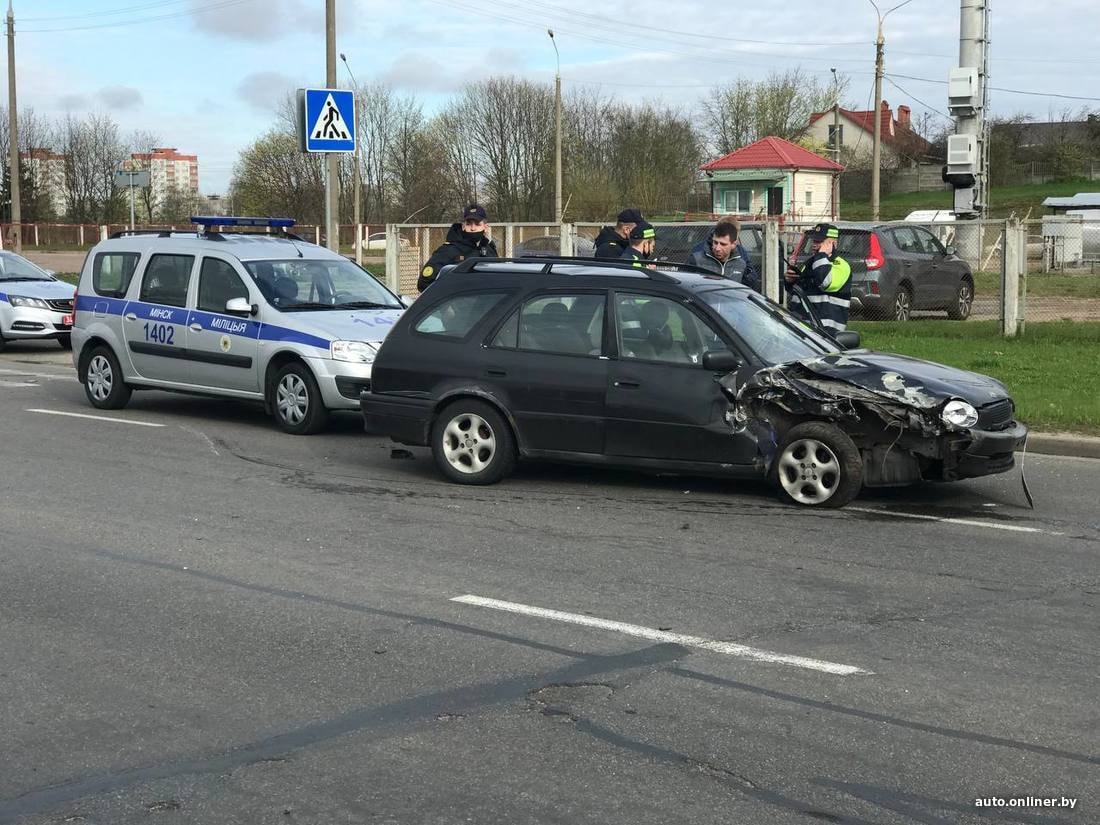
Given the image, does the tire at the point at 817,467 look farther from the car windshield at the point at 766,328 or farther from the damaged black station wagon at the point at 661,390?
the car windshield at the point at 766,328

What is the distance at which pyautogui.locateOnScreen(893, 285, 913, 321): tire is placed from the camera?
2100 cm

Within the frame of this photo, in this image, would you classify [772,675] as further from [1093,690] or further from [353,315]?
[353,315]

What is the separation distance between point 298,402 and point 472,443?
310 centimetres

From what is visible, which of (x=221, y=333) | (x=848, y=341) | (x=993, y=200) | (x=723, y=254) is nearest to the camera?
(x=848, y=341)

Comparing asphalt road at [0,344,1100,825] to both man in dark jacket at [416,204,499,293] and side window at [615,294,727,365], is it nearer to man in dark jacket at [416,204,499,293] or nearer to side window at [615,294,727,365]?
side window at [615,294,727,365]

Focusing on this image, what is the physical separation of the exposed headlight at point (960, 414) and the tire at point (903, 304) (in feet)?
41.4

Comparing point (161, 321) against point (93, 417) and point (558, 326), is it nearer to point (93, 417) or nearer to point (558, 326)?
point (93, 417)

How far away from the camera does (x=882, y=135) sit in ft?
340

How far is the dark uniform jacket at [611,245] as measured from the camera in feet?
42.0

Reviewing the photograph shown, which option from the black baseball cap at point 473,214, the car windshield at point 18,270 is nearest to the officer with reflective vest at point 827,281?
the black baseball cap at point 473,214

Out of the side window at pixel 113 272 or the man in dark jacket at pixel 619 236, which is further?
the side window at pixel 113 272

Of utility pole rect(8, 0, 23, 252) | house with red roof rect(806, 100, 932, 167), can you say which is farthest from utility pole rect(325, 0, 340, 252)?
house with red roof rect(806, 100, 932, 167)

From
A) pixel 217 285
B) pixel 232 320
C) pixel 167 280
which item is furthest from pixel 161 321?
pixel 232 320

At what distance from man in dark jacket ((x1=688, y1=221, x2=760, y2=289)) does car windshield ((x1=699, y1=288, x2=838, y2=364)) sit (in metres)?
2.26
